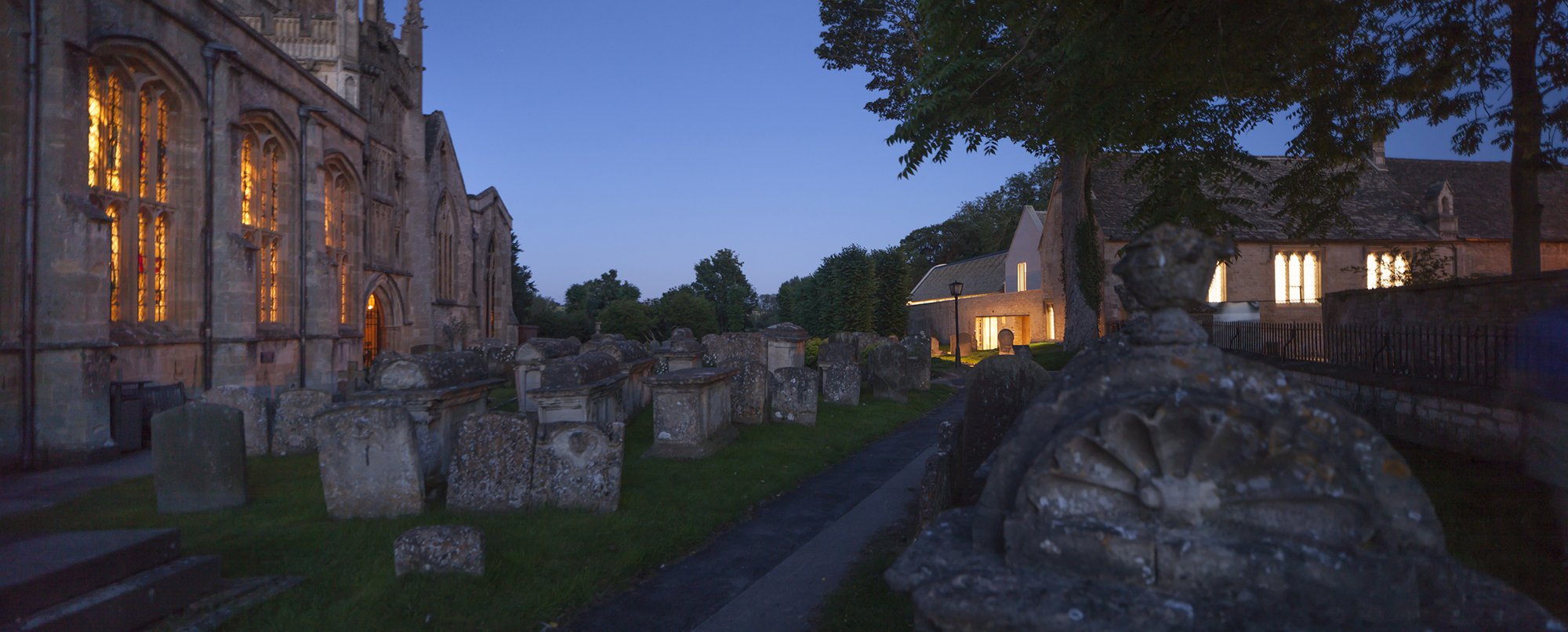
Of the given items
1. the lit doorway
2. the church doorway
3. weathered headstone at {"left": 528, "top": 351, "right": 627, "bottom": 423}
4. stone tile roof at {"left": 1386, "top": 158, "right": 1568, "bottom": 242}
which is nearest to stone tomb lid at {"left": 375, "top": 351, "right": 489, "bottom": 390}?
weathered headstone at {"left": 528, "top": 351, "right": 627, "bottom": 423}

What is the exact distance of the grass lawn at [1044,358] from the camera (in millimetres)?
21719

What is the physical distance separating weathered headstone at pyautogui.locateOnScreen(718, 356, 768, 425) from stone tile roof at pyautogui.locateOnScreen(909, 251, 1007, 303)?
29454 millimetres

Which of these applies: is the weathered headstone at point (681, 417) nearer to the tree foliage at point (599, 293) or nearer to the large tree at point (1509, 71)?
the large tree at point (1509, 71)

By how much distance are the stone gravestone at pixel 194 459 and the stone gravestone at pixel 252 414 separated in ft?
11.2

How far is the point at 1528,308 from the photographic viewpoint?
803 centimetres

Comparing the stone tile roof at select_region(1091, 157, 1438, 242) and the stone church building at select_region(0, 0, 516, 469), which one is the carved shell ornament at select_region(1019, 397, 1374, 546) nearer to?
the stone church building at select_region(0, 0, 516, 469)

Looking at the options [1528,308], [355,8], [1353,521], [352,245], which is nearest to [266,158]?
[352,245]

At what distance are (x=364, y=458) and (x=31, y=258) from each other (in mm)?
7502

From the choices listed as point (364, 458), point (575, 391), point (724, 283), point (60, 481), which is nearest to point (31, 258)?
point (60, 481)

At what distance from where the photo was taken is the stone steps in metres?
3.88

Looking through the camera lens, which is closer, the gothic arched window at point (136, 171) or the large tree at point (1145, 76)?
the large tree at point (1145, 76)

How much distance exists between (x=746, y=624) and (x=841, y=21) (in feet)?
66.0

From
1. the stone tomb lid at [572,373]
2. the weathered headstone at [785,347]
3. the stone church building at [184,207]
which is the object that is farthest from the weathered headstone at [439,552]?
the weathered headstone at [785,347]

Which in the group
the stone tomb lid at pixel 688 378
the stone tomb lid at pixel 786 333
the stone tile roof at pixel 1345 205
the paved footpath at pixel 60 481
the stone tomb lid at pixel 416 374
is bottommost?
the paved footpath at pixel 60 481
